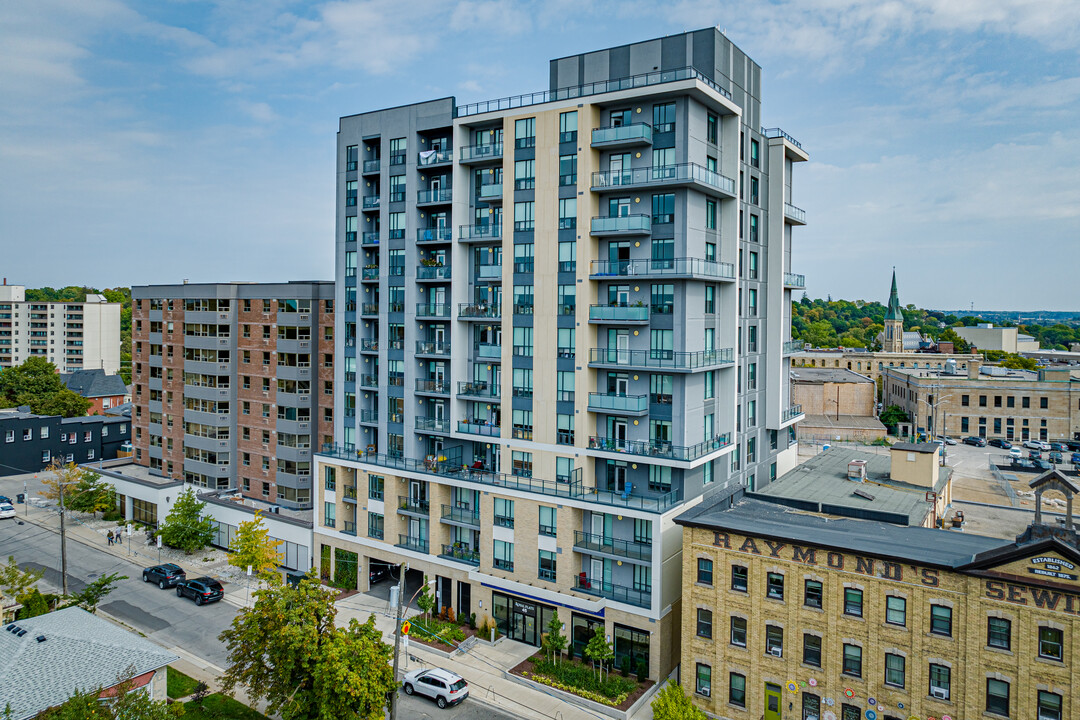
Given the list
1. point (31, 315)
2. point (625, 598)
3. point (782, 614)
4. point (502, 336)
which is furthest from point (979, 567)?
point (31, 315)

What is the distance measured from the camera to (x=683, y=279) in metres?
42.6

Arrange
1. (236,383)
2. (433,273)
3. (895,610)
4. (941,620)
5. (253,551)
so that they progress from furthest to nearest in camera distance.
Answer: (236,383)
(433,273)
(253,551)
(895,610)
(941,620)

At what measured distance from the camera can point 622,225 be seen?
43.1 m

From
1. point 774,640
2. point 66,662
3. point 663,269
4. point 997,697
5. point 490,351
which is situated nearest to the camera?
point 997,697

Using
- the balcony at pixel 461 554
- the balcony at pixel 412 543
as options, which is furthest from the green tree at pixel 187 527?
the balcony at pixel 461 554

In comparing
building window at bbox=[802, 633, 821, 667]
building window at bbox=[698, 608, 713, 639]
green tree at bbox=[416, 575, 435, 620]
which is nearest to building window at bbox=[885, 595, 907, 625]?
building window at bbox=[802, 633, 821, 667]

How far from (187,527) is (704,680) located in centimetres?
4412

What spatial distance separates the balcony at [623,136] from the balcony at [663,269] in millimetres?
7108

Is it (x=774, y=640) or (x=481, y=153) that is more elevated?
(x=481, y=153)

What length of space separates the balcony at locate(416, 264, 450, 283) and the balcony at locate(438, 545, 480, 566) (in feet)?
63.0

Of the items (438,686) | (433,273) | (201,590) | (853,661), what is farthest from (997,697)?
(201,590)

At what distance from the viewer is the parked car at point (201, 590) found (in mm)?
50062

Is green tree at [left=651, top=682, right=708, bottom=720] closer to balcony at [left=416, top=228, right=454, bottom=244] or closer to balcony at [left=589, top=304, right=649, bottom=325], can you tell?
balcony at [left=589, top=304, right=649, bottom=325]

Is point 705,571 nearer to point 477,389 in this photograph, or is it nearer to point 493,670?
point 493,670
